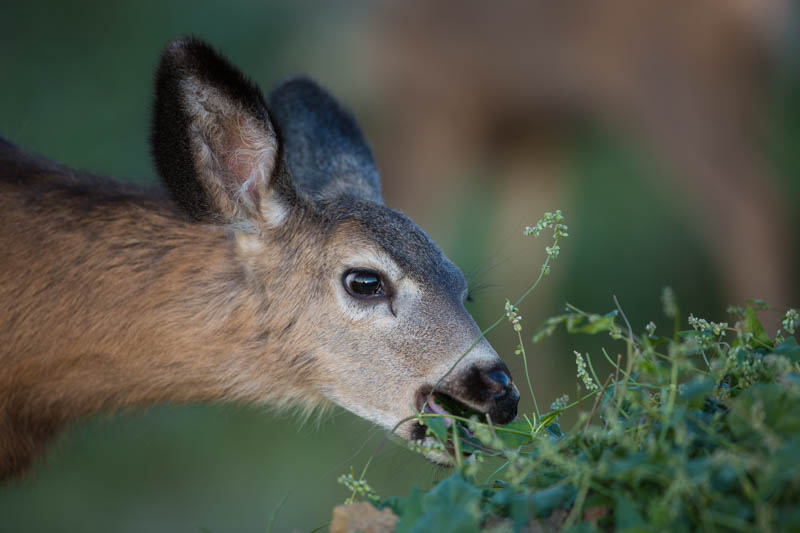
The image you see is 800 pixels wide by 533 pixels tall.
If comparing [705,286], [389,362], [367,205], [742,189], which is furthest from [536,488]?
[705,286]

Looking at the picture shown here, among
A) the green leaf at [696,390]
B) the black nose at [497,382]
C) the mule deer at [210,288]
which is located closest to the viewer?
the green leaf at [696,390]

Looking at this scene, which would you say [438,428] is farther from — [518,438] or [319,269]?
[319,269]

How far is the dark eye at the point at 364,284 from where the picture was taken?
345 cm

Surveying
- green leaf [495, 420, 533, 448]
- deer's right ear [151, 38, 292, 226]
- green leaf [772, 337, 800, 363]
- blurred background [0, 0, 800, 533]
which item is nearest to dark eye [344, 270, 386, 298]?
deer's right ear [151, 38, 292, 226]

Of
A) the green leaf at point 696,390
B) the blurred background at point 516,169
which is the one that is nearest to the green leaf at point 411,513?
the green leaf at point 696,390

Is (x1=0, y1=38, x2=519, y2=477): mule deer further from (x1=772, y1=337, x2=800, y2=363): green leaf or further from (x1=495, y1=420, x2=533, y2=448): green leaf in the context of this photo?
(x1=772, y1=337, x2=800, y2=363): green leaf

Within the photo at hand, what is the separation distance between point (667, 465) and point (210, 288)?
2200mm

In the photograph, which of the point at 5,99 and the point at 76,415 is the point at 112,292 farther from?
the point at 5,99

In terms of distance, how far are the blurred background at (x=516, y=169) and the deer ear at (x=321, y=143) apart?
2343 millimetres

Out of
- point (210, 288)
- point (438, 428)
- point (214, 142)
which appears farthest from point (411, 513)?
point (214, 142)

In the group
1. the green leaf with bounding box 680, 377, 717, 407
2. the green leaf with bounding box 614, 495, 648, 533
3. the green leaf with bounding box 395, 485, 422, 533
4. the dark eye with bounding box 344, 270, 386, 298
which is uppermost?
the green leaf with bounding box 680, 377, 717, 407

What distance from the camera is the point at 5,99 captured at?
11.4 meters

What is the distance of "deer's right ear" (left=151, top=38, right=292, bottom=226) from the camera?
10.8 ft

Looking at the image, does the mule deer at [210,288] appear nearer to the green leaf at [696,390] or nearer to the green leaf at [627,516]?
the green leaf at [696,390]
